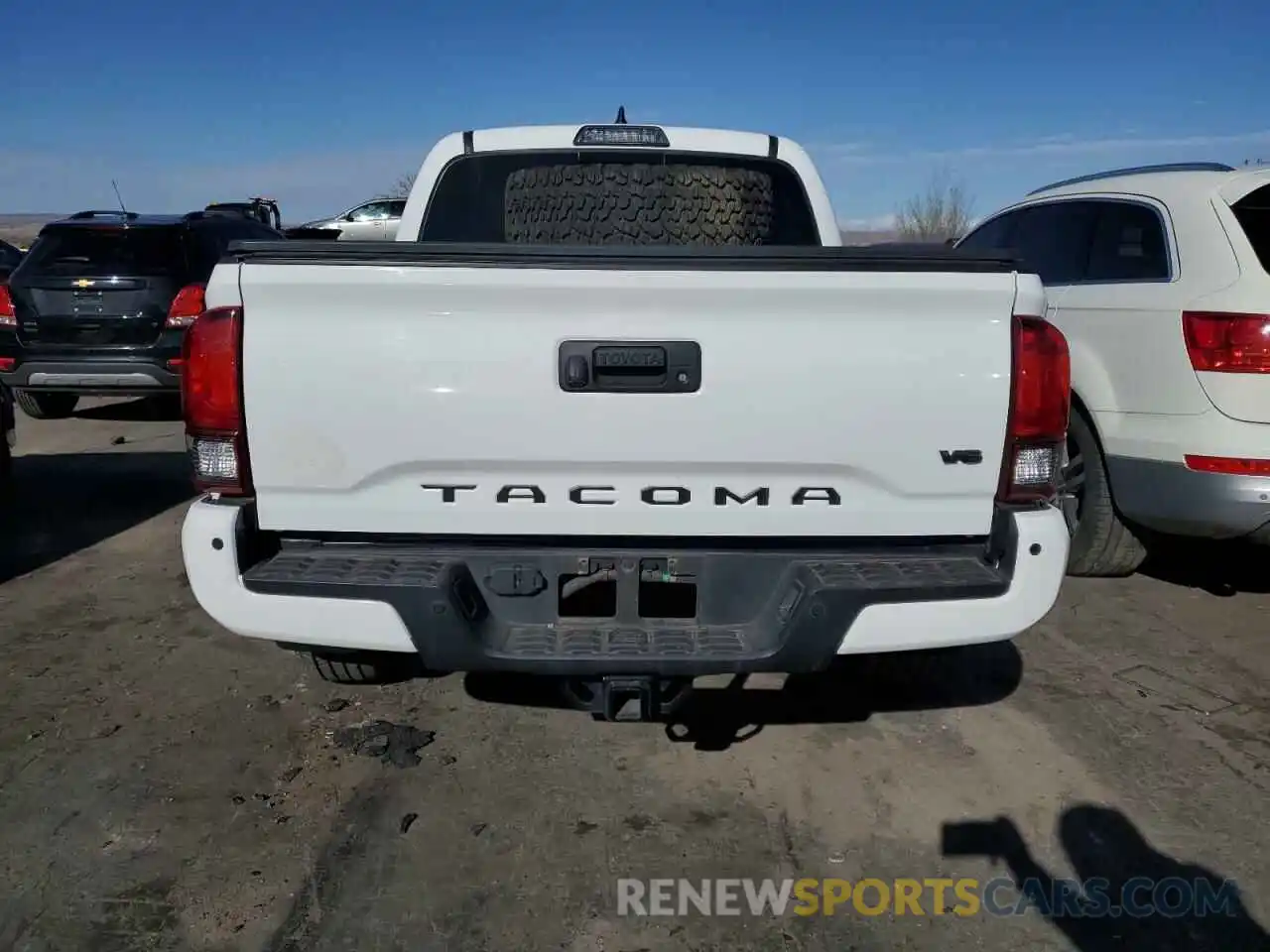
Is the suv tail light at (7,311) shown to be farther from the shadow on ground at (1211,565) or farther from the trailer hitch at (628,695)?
the shadow on ground at (1211,565)

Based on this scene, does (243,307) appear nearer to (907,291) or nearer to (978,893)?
(907,291)

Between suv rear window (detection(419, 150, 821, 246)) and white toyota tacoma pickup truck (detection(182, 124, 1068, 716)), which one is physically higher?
suv rear window (detection(419, 150, 821, 246))

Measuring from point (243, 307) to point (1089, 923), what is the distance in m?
2.67

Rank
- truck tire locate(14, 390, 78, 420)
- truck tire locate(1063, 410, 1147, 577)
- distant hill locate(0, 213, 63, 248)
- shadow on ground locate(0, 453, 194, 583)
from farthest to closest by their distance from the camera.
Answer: distant hill locate(0, 213, 63, 248), truck tire locate(14, 390, 78, 420), shadow on ground locate(0, 453, 194, 583), truck tire locate(1063, 410, 1147, 577)

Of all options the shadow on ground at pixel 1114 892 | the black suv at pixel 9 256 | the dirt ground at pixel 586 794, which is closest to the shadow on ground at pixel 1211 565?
the dirt ground at pixel 586 794

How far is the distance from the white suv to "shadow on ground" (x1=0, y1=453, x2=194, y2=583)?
5.29m

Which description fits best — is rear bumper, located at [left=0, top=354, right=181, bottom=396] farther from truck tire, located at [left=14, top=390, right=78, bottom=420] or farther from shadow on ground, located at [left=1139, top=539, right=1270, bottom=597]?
shadow on ground, located at [left=1139, top=539, right=1270, bottom=597]

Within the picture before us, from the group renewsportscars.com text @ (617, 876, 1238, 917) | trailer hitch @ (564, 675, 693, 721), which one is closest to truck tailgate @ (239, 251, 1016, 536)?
trailer hitch @ (564, 675, 693, 721)

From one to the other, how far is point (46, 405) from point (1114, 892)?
32.3 ft

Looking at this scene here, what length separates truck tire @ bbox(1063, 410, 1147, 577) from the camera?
16.1 ft

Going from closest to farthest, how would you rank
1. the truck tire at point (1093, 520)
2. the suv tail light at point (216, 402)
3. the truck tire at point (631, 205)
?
1. the suv tail light at point (216, 402)
2. the truck tire at point (631, 205)
3. the truck tire at point (1093, 520)

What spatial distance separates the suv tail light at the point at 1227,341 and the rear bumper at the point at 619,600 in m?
1.98

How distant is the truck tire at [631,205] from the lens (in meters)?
4.29

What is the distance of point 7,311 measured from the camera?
8.30 metres
